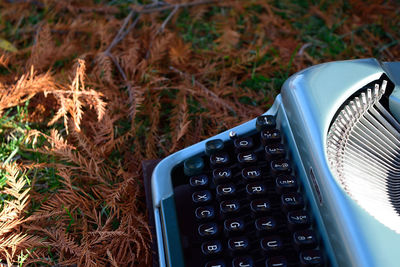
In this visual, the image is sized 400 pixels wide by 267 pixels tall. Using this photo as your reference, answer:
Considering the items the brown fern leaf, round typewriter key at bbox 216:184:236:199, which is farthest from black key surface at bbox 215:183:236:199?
the brown fern leaf

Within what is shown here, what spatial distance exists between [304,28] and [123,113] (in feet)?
3.28

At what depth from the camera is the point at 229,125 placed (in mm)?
1456

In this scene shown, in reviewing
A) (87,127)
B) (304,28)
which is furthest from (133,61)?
(304,28)

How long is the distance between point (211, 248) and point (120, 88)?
882 millimetres

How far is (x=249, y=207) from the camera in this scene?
1010 mm

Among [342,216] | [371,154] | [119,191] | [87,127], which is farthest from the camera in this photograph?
[87,127]

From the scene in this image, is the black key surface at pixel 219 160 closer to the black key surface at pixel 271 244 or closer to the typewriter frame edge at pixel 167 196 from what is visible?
the typewriter frame edge at pixel 167 196

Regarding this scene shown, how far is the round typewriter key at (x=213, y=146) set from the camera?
108cm

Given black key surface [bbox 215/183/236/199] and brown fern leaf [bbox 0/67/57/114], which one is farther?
brown fern leaf [bbox 0/67/57/114]

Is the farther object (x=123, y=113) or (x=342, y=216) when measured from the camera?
(x=123, y=113)

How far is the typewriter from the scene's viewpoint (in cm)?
85

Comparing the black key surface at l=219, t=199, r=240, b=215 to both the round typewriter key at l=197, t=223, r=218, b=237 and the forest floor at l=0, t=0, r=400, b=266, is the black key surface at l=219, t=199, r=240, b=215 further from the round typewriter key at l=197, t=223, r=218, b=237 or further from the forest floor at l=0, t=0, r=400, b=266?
the forest floor at l=0, t=0, r=400, b=266

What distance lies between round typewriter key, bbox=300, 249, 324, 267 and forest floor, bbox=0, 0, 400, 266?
1.48ft

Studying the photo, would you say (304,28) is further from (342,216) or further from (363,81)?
(342,216)
